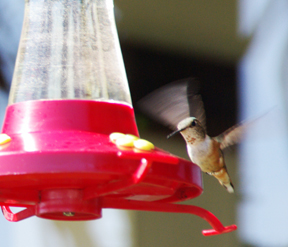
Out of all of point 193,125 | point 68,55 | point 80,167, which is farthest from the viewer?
point 193,125

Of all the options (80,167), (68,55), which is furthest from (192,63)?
(80,167)

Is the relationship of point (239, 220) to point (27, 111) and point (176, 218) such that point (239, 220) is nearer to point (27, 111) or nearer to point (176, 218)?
point (176, 218)

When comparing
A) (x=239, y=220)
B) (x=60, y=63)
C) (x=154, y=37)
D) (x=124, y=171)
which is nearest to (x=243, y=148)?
(x=239, y=220)

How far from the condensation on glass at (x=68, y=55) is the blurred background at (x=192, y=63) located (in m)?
Result: 1.85

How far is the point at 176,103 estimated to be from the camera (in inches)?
120

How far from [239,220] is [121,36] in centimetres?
196

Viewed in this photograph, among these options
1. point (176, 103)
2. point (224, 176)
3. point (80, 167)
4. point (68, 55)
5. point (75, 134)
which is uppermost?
point (176, 103)

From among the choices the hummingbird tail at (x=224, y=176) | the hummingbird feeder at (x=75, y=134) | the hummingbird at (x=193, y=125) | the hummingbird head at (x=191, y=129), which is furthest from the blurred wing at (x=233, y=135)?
the hummingbird feeder at (x=75, y=134)

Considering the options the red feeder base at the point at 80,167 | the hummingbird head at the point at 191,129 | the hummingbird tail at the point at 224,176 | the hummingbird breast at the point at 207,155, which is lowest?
the red feeder base at the point at 80,167

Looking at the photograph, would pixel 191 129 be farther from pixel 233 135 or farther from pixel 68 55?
pixel 68 55

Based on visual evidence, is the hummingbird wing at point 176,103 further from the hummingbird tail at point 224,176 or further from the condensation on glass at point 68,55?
the condensation on glass at point 68,55

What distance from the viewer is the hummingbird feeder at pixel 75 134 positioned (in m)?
1.24

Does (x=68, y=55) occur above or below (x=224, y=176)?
above

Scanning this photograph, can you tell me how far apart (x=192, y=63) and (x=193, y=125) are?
1.34m
